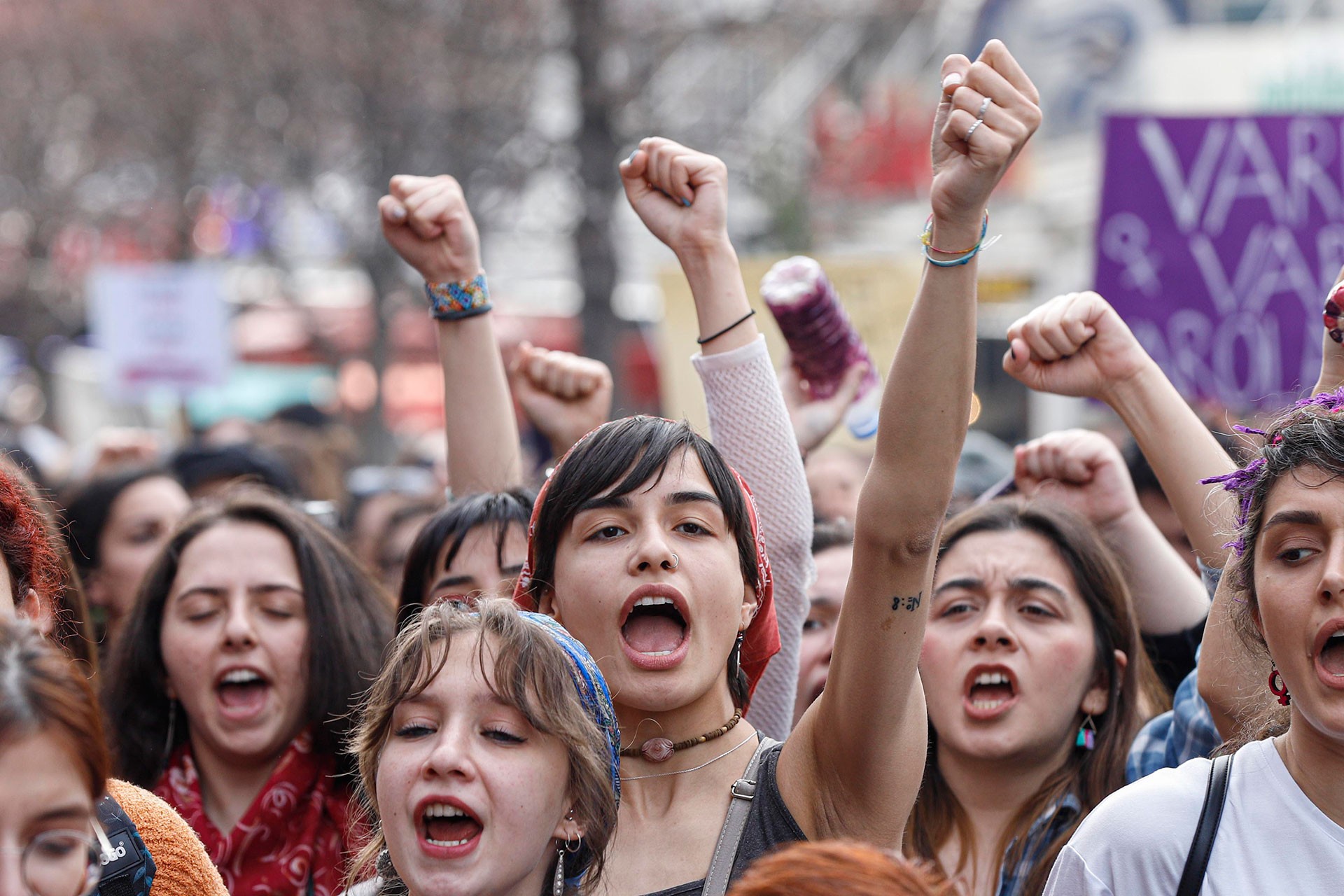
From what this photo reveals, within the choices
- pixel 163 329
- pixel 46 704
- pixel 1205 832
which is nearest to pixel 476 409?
pixel 46 704

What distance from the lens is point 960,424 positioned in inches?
80.4

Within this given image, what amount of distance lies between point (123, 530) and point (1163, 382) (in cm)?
307

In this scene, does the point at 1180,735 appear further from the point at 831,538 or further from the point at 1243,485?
the point at 831,538

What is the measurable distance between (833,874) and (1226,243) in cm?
422

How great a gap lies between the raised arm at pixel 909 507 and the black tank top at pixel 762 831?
20 millimetres

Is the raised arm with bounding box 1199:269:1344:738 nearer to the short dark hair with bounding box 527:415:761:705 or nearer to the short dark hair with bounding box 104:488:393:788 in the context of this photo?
the short dark hair with bounding box 527:415:761:705

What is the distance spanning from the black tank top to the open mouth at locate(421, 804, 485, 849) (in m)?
0.30

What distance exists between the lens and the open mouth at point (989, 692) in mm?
2850

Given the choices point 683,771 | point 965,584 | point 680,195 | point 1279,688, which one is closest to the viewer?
point 1279,688

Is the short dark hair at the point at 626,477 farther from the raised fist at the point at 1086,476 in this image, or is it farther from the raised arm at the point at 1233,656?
the raised fist at the point at 1086,476

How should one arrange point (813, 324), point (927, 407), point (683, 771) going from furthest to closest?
point (813, 324) → point (683, 771) → point (927, 407)

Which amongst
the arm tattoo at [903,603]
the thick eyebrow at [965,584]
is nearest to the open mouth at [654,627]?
the arm tattoo at [903,603]

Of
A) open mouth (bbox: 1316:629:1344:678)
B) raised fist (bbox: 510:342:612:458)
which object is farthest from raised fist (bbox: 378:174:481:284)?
open mouth (bbox: 1316:629:1344:678)

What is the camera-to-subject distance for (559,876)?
2.09 meters
